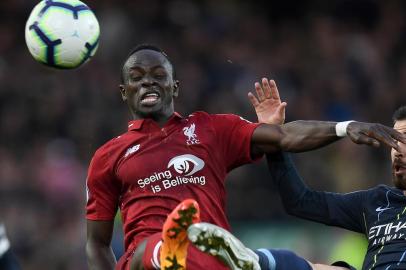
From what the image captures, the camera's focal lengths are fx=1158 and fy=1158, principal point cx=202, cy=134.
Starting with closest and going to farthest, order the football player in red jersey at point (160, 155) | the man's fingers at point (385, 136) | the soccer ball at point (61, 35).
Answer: the man's fingers at point (385, 136) < the football player in red jersey at point (160, 155) < the soccer ball at point (61, 35)

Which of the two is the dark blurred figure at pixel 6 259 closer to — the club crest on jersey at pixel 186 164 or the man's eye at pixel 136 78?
the club crest on jersey at pixel 186 164

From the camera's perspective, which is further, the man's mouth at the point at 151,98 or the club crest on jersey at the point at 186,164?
the man's mouth at the point at 151,98

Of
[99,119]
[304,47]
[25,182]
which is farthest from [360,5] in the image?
[25,182]

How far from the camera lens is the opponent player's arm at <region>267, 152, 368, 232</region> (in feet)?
24.6

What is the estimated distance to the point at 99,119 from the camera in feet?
46.4

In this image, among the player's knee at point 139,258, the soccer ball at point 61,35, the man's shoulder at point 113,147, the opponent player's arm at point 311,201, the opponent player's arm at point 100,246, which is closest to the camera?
the player's knee at point 139,258

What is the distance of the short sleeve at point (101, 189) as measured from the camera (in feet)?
23.6

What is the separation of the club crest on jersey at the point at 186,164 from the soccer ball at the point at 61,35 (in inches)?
44.7

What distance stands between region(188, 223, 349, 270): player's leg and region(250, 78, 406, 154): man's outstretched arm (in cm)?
65

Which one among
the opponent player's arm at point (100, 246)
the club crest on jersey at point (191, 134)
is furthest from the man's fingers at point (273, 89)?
the opponent player's arm at point (100, 246)

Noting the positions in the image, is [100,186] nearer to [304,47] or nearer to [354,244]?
[354,244]

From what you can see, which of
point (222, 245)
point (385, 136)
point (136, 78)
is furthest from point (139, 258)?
point (385, 136)

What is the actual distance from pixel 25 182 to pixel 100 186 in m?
6.34

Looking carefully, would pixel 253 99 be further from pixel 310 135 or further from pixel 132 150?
pixel 132 150
